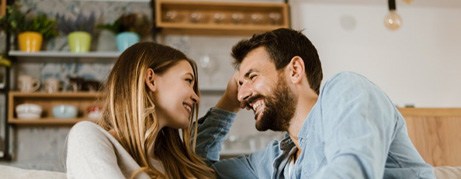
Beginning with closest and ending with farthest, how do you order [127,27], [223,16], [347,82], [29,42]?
1. [347,82]
2. [29,42]
3. [127,27]
4. [223,16]

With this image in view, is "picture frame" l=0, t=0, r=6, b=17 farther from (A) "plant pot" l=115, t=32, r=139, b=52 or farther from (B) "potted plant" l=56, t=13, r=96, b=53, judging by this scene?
(A) "plant pot" l=115, t=32, r=139, b=52

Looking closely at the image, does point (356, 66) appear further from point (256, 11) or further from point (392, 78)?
point (256, 11)

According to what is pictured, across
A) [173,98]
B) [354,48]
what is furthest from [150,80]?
[354,48]

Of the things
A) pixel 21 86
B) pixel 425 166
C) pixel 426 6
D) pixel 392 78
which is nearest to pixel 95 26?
pixel 21 86

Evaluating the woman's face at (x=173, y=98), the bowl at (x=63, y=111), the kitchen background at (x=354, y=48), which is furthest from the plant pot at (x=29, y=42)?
the woman's face at (x=173, y=98)

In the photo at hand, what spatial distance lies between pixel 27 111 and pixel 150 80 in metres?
2.32

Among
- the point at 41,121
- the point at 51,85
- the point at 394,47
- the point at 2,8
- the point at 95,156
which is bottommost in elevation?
the point at 41,121

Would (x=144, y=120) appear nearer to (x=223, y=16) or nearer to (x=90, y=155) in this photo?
(x=90, y=155)

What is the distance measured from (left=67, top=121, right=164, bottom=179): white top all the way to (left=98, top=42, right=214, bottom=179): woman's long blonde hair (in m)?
0.06

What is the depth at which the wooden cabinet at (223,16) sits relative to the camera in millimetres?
4348

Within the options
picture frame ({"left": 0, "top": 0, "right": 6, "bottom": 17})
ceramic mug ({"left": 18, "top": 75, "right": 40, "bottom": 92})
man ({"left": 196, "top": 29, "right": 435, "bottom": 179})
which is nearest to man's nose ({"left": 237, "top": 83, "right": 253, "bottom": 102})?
man ({"left": 196, "top": 29, "right": 435, "bottom": 179})

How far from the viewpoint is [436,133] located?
125 inches

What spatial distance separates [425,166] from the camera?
58.2 inches

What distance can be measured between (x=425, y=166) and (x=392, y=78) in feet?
11.3
